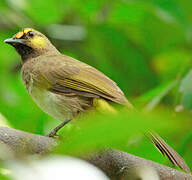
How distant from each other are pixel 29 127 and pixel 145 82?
143 centimetres

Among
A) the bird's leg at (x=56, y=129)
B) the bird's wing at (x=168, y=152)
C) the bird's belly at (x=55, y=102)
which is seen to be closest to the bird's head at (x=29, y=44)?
the bird's belly at (x=55, y=102)

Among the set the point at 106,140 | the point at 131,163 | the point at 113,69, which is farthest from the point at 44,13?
the point at 106,140

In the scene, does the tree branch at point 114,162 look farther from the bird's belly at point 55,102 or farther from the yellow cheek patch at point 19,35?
the yellow cheek patch at point 19,35

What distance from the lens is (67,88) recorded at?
3121 millimetres

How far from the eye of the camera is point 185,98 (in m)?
2.07

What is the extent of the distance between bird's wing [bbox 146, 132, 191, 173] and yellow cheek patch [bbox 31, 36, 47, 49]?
72.7 inches

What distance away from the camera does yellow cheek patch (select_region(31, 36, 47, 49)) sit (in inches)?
156

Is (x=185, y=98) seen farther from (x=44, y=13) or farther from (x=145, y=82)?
(x=44, y=13)

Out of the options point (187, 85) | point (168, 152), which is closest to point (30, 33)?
point (168, 152)

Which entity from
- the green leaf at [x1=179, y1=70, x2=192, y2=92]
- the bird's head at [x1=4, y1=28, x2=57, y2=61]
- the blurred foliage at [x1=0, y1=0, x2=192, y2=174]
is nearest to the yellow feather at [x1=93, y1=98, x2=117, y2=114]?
the blurred foliage at [x1=0, y1=0, x2=192, y2=174]

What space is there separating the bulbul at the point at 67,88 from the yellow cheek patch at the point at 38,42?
361mm

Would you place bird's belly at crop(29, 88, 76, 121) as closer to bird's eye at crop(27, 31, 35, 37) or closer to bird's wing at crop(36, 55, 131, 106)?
bird's wing at crop(36, 55, 131, 106)

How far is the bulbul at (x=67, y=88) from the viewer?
2.82 meters

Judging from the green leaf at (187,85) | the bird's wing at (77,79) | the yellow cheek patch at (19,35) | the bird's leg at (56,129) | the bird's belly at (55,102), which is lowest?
the bird's leg at (56,129)
